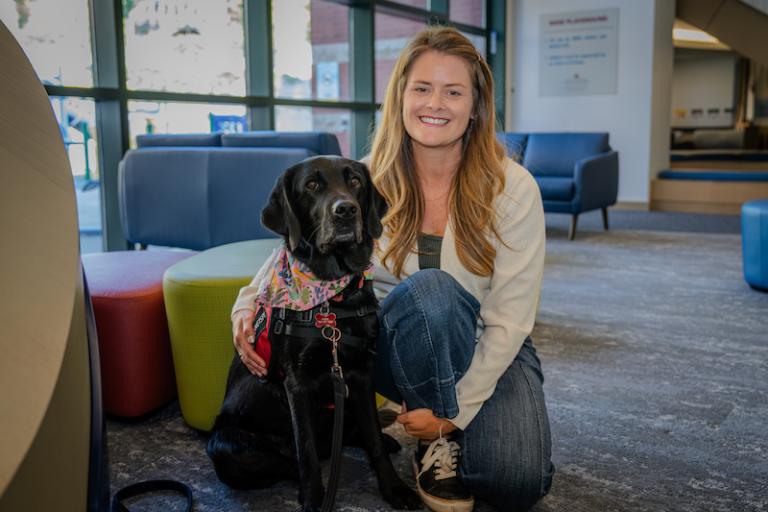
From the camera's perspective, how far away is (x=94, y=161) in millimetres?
4414

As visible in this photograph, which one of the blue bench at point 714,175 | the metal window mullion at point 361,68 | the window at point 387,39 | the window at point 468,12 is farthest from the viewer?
the window at point 468,12

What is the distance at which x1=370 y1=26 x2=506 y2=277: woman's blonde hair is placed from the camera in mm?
1763

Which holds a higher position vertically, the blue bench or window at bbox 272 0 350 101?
window at bbox 272 0 350 101

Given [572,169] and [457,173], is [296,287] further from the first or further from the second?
[572,169]

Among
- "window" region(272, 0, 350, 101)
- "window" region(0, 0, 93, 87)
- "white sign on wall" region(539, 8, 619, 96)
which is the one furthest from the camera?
"white sign on wall" region(539, 8, 619, 96)

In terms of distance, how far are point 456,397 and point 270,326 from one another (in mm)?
461

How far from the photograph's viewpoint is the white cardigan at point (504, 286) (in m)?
1.67

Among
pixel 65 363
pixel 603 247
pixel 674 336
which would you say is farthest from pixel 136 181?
pixel 603 247

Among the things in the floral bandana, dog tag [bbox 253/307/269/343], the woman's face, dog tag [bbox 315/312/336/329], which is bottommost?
dog tag [bbox 253/307/269/343]

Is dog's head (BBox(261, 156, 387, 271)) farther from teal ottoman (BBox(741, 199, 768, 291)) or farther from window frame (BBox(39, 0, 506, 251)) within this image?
teal ottoman (BBox(741, 199, 768, 291))

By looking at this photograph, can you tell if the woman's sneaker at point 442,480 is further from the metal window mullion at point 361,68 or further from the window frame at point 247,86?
the metal window mullion at point 361,68

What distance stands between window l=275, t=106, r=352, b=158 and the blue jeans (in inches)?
152

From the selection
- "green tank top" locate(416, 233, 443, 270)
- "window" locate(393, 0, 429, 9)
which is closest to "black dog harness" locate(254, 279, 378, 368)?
"green tank top" locate(416, 233, 443, 270)

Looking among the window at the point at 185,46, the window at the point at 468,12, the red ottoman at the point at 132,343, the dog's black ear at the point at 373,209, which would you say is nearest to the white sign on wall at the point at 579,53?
the window at the point at 468,12
